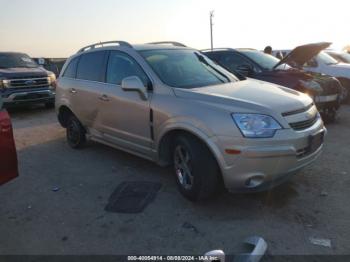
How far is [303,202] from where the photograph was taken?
4.04 meters

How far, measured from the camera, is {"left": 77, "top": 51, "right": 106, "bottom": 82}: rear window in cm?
550

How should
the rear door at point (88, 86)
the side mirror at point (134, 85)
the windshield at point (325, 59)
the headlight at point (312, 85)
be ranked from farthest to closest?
the windshield at point (325, 59), the headlight at point (312, 85), the rear door at point (88, 86), the side mirror at point (134, 85)

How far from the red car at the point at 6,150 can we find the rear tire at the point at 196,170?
1734 mm

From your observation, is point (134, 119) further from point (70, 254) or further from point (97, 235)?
point (70, 254)

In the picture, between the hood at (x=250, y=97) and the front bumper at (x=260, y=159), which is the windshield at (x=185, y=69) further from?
the front bumper at (x=260, y=159)

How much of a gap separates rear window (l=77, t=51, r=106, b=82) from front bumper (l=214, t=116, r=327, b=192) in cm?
264

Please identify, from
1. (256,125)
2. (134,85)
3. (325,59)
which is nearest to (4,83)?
(134,85)

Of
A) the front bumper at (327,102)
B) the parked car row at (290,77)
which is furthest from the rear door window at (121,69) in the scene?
the front bumper at (327,102)

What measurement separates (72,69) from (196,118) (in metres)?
3.41

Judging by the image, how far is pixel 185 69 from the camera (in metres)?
4.80

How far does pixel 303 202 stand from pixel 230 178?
40.7 inches

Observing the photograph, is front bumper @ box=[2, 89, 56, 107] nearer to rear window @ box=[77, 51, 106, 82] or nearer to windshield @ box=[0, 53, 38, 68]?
windshield @ box=[0, 53, 38, 68]

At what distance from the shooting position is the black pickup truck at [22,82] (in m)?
10.4

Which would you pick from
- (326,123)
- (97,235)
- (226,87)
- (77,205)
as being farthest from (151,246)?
(326,123)
